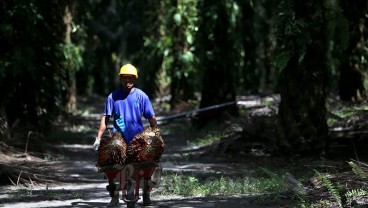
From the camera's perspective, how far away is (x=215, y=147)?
A: 47.2ft

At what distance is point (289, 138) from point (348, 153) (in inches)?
50.2

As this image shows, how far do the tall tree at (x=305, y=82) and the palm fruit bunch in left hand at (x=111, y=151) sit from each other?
5281mm

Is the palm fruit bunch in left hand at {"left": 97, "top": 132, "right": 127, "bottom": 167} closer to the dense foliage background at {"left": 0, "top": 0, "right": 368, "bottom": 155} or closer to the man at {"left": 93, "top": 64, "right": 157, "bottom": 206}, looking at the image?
the man at {"left": 93, "top": 64, "right": 157, "bottom": 206}

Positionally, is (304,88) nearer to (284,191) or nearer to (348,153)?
(348,153)

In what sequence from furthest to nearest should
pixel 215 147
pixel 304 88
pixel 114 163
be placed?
pixel 215 147, pixel 304 88, pixel 114 163

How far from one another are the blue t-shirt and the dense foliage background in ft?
14.6

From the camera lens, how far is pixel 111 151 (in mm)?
7980

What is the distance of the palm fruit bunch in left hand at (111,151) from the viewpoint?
7.99 m

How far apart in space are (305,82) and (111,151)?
5729mm

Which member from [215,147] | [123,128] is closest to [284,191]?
[123,128]

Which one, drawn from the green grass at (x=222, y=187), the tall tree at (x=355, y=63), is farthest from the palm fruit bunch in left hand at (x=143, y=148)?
the tall tree at (x=355, y=63)

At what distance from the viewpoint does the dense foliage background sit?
12.5m

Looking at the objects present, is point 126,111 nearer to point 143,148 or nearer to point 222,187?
point 143,148

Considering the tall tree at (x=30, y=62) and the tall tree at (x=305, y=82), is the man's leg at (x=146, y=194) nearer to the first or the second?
the tall tree at (x=305, y=82)
